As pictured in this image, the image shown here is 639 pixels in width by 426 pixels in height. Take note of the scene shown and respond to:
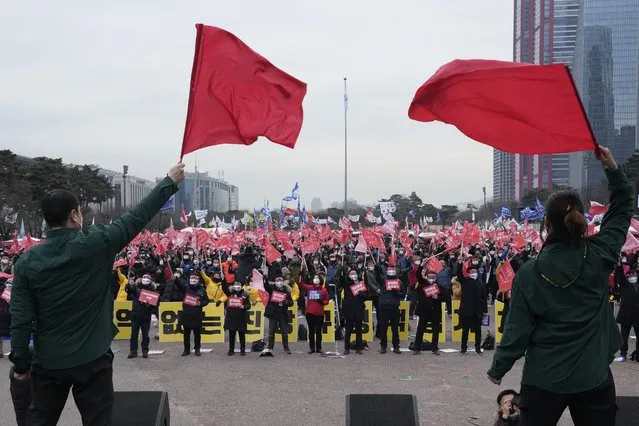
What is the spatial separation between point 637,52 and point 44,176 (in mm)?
115738

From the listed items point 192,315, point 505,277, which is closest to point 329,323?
point 192,315

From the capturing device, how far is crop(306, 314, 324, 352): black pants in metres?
12.2

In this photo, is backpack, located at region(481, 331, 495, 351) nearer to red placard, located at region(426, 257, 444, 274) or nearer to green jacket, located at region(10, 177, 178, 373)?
red placard, located at region(426, 257, 444, 274)

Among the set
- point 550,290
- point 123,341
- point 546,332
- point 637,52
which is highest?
point 637,52

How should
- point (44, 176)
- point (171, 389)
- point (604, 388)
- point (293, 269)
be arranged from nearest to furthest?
point (604, 388)
point (171, 389)
point (293, 269)
point (44, 176)

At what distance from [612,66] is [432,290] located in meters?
126

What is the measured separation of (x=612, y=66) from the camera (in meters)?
123

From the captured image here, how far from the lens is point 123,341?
45.3ft

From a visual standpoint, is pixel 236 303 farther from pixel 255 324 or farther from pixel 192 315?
pixel 255 324

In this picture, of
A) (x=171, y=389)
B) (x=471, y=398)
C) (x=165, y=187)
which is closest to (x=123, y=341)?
(x=171, y=389)

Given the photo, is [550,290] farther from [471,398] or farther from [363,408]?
[471,398]

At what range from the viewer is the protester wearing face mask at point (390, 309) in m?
12.3

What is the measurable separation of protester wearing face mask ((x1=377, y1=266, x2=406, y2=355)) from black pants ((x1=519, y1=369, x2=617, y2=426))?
925 cm

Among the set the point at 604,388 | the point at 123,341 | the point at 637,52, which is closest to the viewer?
the point at 604,388
